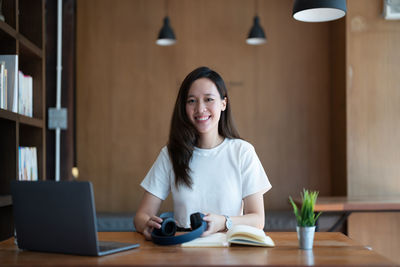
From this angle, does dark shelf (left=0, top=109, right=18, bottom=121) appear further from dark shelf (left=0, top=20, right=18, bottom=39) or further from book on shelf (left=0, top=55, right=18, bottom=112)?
dark shelf (left=0, top=20, right=18, bottom=39)

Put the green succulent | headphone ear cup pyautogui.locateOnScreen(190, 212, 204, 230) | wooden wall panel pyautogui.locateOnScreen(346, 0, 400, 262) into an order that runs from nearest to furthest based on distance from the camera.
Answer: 1. the green succulent
2. headphone ear cup pyautogui.locateOnScreen(190, 212, 204, 230)
3. wooden wall panel pyautogui.locateOnScreen(346, 0, 400, 262)

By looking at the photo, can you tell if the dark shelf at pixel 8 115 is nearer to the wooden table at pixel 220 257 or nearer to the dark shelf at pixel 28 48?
the dark shelf at pixel 28 48

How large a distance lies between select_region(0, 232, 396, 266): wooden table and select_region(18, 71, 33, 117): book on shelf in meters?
1.52

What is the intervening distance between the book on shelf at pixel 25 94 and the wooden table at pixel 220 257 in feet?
5.00

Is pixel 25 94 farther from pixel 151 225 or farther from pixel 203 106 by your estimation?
pixel 151 225

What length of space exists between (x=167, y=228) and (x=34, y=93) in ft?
6.33

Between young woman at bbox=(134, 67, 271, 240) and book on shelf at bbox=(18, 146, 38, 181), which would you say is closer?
young woman at bbox=(134, 67, 271, 240)

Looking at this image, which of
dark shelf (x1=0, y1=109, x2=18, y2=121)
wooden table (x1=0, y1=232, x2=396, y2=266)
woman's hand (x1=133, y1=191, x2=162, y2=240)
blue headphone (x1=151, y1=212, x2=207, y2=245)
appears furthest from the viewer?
dark shelf (x1=0, y1=109, x2=18, y2=121)

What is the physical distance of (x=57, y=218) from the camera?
4.85 feet

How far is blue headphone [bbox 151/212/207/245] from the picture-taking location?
5.43 ft

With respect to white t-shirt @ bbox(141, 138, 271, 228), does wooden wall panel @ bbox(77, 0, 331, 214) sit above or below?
above

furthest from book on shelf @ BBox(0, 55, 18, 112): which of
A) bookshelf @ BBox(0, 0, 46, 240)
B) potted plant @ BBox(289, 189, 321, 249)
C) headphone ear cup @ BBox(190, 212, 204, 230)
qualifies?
potted plant @ BBox(289, 189, 321, 249)

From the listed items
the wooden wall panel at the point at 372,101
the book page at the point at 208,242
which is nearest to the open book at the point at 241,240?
the book page at the point at 208,242

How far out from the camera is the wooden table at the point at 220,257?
135cm
